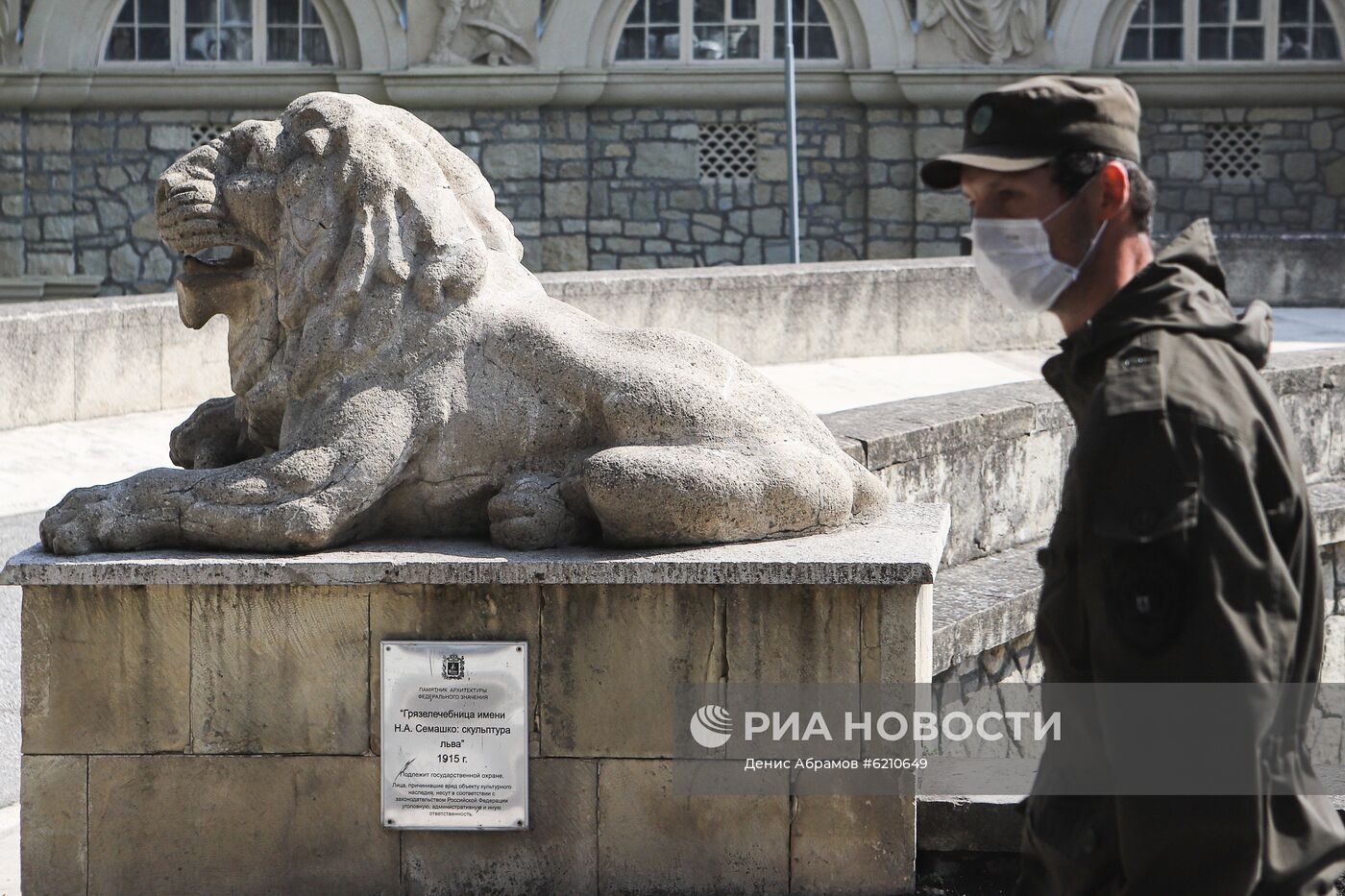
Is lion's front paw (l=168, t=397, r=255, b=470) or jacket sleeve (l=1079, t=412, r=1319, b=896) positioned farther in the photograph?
lion's front paw (l=168, t=397, r=255, b=470)

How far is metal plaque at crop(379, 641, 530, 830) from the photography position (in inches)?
152

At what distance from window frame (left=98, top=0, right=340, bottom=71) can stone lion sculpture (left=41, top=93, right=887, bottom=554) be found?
661 inches

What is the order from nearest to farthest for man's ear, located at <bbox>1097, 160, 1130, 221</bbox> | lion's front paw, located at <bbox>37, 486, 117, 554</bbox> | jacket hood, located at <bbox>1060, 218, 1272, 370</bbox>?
jacket hood, located at <bbox>1060, 218, 1272, 370</bbox>, man's ear, located at <bbox>1097, 160, 1130, 221</bbox>, lion's front paw, located at <bbox>37, 486, 117, 554</bbox>

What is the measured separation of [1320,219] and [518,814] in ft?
60.7

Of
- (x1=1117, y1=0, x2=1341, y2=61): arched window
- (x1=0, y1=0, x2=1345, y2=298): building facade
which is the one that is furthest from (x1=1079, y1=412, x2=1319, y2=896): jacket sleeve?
(x1=1117, y1=0, x2=1341, y2=61): arched window

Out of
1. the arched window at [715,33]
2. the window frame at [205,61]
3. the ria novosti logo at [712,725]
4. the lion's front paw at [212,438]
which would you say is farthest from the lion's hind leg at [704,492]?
the window frame at [205,61]

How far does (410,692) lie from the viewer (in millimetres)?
3887

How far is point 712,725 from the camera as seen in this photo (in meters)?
3.86

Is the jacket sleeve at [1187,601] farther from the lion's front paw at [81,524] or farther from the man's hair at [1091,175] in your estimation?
the lion's front paw at [81,524]

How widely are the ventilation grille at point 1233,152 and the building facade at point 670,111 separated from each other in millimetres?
24

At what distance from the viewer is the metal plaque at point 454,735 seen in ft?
12.7

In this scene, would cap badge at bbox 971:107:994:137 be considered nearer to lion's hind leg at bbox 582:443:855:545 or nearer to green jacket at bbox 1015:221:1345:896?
green jacket at bbox 1015:221:1345:896

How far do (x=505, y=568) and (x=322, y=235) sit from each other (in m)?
0.86

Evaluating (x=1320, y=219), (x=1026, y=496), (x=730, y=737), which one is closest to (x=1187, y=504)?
(x=730, y=737)
